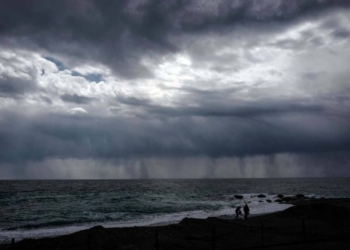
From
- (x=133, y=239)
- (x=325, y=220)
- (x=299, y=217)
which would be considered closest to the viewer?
(x=133, y=239)

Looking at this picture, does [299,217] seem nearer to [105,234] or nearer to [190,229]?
[190,229]

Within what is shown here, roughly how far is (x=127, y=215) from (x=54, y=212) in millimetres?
13616

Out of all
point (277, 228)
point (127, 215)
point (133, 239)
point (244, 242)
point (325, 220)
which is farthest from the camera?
point (127, 215)

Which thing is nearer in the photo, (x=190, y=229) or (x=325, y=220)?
(x=190, y=229)

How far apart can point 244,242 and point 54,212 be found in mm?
40261

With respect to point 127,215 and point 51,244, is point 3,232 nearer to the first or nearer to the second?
point 51,244

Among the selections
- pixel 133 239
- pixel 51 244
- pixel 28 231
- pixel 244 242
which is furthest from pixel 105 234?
pixel 28 231

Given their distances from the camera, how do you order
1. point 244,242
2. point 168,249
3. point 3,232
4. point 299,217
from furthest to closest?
point 299,217 < point 3,232 < point 244,242 < point 168,249

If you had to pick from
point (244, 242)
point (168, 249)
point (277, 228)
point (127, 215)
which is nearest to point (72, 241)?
point (168, 249)

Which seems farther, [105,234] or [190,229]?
[190,229]

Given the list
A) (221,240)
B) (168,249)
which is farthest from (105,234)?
(221,240)

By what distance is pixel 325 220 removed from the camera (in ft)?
123

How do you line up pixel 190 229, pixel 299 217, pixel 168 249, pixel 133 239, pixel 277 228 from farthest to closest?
pixel 299 217 → pixel 277 228 → pixel 190 229 → pixel 133 239 → pixel 168 249

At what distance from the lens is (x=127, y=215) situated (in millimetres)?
50625
